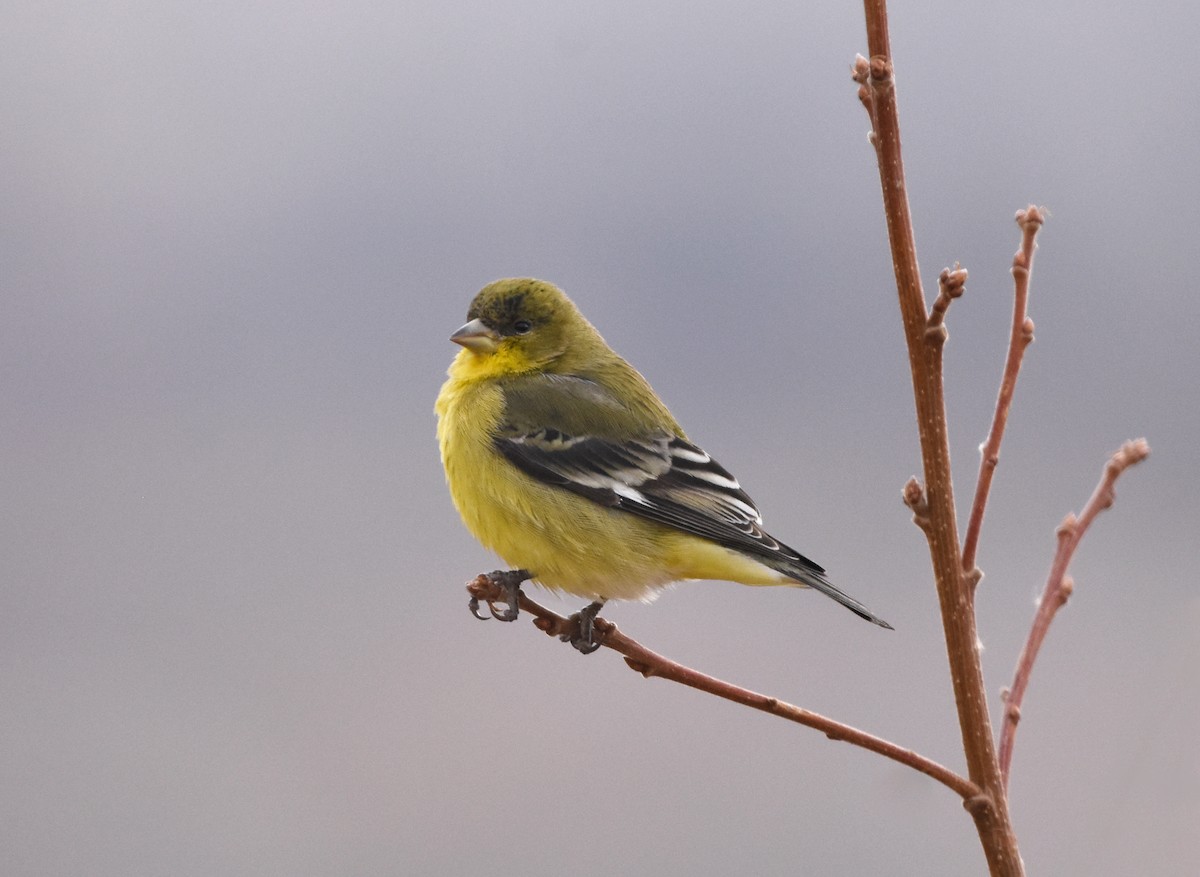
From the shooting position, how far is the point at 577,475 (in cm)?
305

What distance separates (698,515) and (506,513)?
1.53ft

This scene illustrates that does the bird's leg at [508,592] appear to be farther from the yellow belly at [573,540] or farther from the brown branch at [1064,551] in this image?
the brown branch at [1064,551]

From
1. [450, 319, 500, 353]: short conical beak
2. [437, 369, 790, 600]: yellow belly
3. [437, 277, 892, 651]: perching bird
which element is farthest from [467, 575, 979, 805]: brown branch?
[450, 319, 500, 353]: short conical beak

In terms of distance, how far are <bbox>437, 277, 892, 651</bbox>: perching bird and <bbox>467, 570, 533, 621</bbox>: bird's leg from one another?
0.04 ft

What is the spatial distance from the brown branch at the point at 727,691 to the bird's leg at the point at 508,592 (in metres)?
0.02

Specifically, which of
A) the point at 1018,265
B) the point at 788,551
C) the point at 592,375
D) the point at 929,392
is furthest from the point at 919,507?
the point at 592,375

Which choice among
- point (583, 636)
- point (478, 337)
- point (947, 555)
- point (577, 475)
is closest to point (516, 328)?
point (478, 337)

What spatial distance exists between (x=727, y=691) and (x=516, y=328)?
77.4 inches

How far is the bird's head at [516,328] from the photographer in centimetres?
341

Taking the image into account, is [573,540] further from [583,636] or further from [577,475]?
[583,636]

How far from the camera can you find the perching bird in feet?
9.52

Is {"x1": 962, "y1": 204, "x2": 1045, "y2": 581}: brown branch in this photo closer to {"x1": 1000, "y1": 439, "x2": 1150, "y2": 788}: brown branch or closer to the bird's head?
{"x1": 1000, "y1": 439, "x2": 1150, "y2": 788}: brown branch

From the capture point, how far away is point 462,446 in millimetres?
3146

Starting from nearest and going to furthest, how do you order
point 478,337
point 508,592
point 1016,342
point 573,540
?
1. point 1016,342
2. point 508,592
3. point 573,540
4. point 478,337
